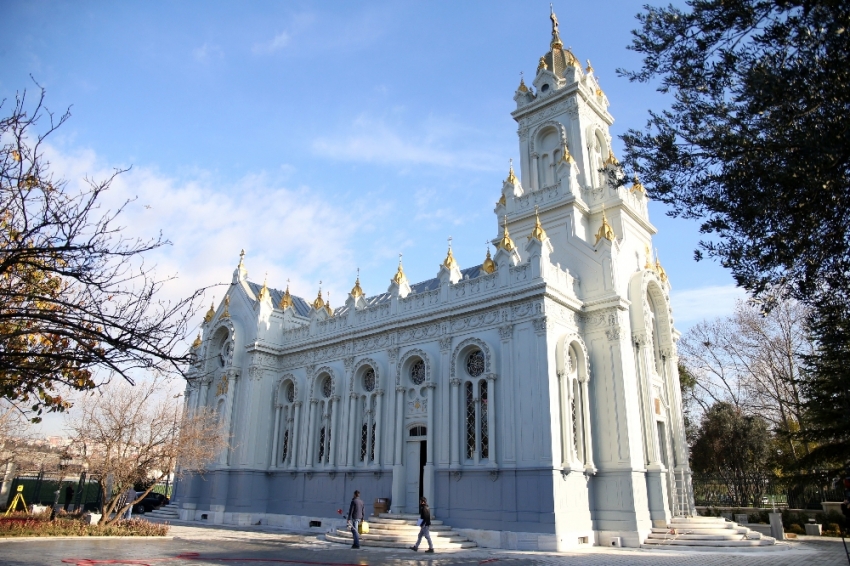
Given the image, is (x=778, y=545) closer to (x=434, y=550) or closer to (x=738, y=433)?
(x=434, y=550)

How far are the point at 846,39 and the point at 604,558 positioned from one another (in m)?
13.6

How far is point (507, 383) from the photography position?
21.3m

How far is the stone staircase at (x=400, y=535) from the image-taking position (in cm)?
1914

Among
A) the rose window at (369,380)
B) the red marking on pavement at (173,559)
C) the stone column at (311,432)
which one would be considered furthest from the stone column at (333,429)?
the red marking on pavement at (173,559)

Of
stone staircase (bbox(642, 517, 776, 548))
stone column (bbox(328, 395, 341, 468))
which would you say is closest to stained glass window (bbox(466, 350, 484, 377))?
stone column (bbox(328, 395, 341, 468))

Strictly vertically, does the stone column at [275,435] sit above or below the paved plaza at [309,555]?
above

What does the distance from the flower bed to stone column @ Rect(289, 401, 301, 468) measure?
7500mm

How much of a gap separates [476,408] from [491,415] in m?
0.73

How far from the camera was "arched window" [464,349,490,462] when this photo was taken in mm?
21555

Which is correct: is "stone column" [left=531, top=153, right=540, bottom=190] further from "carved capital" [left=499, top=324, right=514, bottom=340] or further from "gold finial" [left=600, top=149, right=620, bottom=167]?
"carved capital" [left=499, top=324, right=514, bottom=340]

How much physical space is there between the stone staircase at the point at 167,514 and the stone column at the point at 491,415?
691 inches

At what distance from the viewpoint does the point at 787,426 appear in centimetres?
2958

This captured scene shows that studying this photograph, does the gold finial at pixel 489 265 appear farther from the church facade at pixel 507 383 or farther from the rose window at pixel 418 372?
the rose window at pixel 418 372

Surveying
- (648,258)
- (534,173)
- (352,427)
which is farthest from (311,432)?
(648,258)
